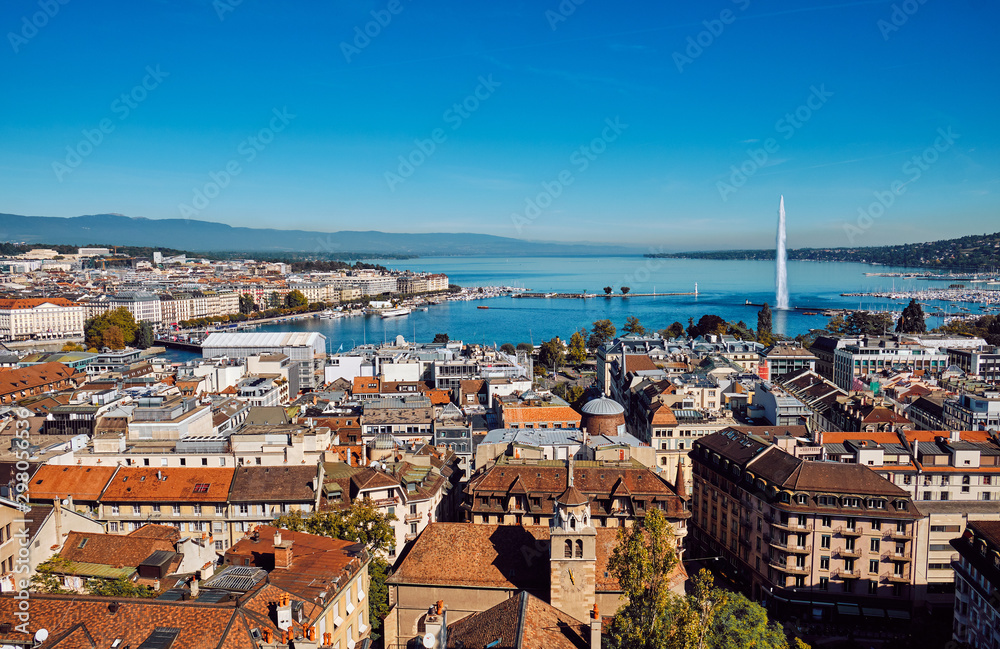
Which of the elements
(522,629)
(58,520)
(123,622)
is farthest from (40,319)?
(522,629)

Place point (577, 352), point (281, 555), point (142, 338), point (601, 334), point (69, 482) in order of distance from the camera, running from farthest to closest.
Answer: point (142, 338) < point (601, 334) < point (577, 352) < point (69, 482) < point (281, 555)

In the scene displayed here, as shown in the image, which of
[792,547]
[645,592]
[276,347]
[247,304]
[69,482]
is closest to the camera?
[645,592]

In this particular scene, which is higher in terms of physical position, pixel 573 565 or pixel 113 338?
pixel 573 565

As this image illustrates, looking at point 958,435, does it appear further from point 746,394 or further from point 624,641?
point 624,641

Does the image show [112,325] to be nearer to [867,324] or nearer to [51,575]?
[51,575]

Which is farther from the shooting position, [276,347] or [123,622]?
[276,347]
